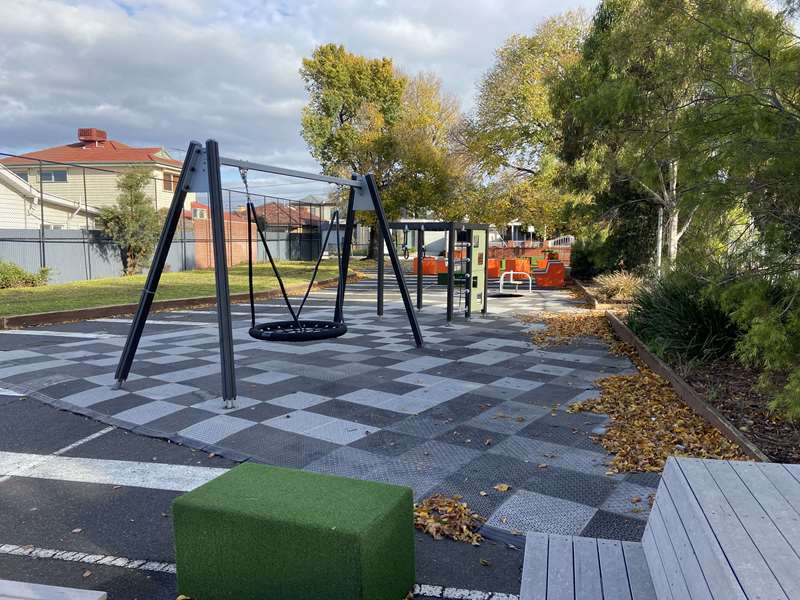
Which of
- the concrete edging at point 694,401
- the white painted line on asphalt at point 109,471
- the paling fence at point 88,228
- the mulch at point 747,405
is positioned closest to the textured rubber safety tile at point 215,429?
the white painted line on asphalt at point 109,471

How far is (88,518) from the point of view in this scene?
347cm

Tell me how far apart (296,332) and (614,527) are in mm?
4210

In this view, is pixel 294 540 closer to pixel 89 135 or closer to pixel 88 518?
pixel 88 518

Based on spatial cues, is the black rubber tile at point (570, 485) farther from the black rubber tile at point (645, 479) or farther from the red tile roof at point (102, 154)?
the red tile roof at point (102, 154)

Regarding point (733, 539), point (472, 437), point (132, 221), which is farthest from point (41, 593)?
point (132, 221)

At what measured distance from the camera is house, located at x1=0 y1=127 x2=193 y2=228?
2844 cm

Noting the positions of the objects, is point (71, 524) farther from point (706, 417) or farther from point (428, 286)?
point (428, 286)

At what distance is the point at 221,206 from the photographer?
557 cm

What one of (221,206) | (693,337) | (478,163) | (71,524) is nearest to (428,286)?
(478,163)

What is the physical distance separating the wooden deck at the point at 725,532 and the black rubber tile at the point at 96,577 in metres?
2.16

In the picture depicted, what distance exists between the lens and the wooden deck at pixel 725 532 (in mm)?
1606

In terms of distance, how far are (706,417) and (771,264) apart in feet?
4.59

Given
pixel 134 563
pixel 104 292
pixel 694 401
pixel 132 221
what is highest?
pixel 132 221

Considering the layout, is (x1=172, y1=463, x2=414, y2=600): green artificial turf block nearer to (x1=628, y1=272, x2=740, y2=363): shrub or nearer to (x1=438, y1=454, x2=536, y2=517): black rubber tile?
(x1=438, y1=454, x2=536, y2=517): black rubber tile
